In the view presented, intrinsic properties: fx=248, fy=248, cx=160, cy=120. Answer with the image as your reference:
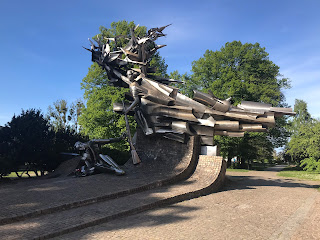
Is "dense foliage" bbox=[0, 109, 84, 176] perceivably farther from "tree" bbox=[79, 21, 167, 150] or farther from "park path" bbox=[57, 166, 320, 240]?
"park path" bbox=[57, 166, 320, 240]

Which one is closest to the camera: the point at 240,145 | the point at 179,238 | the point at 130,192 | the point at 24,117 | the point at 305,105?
the point at 179,238

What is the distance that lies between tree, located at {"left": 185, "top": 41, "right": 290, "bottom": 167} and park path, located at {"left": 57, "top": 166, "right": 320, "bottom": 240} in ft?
59.7

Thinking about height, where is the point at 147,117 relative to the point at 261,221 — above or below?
above

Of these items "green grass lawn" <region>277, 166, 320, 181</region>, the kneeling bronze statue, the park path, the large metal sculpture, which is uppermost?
the large metal sculpture

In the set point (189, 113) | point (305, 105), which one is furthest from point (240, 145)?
point (305, 105)

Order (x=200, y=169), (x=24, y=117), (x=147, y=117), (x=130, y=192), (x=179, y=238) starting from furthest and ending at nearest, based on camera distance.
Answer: (x=24, y=117), (x=147, y=117), (x=200, y=169), (x=130, y=192), (x=179, y=238)

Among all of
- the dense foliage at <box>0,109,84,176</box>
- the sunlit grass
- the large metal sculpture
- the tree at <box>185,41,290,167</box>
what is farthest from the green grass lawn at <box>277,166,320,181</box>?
the dense foliage at <box>0,109,84,176</box>

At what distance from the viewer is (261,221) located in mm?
7023

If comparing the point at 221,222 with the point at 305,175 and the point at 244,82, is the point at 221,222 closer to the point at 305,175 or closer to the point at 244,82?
the point at 305,175

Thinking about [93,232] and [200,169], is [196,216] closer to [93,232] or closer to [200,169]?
[93,232]

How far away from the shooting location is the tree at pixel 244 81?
89.3ft

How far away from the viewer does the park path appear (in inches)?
230

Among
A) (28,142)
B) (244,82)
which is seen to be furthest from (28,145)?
(244,82)

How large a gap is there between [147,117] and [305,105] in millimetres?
44232
